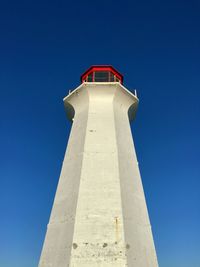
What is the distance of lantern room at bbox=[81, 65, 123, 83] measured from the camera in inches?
591

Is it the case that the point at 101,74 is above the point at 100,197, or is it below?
above

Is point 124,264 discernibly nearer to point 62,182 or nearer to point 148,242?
point 148,242

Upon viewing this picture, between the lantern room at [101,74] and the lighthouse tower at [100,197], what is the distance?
1866 mm

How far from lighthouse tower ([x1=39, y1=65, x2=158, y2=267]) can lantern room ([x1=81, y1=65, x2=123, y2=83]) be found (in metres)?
1.87

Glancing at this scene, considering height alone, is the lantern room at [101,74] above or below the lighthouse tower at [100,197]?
above

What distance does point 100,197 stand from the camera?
9.72 metres

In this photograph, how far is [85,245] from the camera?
8.64 metres

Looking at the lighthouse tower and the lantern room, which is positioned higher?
the lantern room

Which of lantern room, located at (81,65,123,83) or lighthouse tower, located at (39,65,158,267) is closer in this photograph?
lighthouse tower, located at (39,65,158,267)

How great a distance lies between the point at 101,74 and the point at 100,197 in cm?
792

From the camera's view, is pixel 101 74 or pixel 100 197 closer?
pixel 100 197

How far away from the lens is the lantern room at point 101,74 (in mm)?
15008

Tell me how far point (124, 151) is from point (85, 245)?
4.43 metres

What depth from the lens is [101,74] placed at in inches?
601
